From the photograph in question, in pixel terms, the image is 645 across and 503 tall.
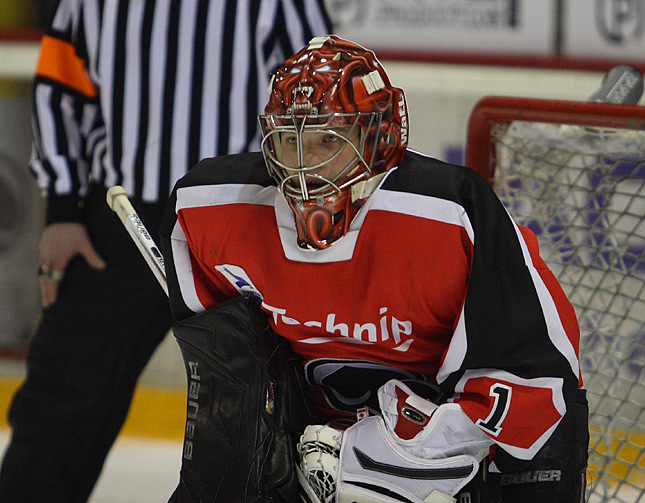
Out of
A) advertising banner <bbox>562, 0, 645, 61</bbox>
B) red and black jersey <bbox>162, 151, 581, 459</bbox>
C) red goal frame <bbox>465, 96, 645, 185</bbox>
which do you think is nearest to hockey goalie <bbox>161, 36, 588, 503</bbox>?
red and black jersey <bbox>162, 151, 581, 459</bbox>

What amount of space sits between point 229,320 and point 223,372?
0.25 ft

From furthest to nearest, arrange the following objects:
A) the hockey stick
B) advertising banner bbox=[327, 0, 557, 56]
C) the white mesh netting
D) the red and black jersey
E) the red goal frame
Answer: advertising banner bbox=[327, 0, 557, 56], the white mesh netting, the red goal frame, the hockey stick, the red and black jersey

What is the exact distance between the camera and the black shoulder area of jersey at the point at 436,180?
3.91ft

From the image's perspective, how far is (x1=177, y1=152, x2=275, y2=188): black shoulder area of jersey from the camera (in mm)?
1353

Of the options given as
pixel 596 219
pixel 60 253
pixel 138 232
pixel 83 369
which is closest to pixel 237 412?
pixel 138 232

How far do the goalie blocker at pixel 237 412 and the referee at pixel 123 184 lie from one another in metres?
0.53

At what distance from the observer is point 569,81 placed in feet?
8.80

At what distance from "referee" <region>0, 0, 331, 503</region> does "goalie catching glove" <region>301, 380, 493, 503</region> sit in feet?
2.46

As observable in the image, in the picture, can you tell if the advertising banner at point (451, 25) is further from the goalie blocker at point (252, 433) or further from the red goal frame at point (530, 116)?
the goalie blocker at point (252, 433)

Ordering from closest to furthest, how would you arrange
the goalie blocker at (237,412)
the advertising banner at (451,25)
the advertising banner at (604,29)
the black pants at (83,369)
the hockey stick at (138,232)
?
the goalie blocker at (237,412) → the hockey stick at (138,232) → the black pants at (83,369) → the advertising banner at (604,29) → the advertising banner at (451,25)

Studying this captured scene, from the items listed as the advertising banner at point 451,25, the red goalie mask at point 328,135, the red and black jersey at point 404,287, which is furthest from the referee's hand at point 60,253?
the advertising banner at point 451,25

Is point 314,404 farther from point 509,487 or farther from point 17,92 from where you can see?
point 17,92

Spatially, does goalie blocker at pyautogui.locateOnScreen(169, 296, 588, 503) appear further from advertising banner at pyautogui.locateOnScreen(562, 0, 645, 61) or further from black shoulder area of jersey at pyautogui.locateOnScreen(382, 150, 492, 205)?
advertising banner at pyautogui.locateOnScreen(562, 0, 645, 61)

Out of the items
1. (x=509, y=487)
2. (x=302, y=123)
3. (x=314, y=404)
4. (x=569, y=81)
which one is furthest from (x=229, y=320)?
(x=569, y=81)
